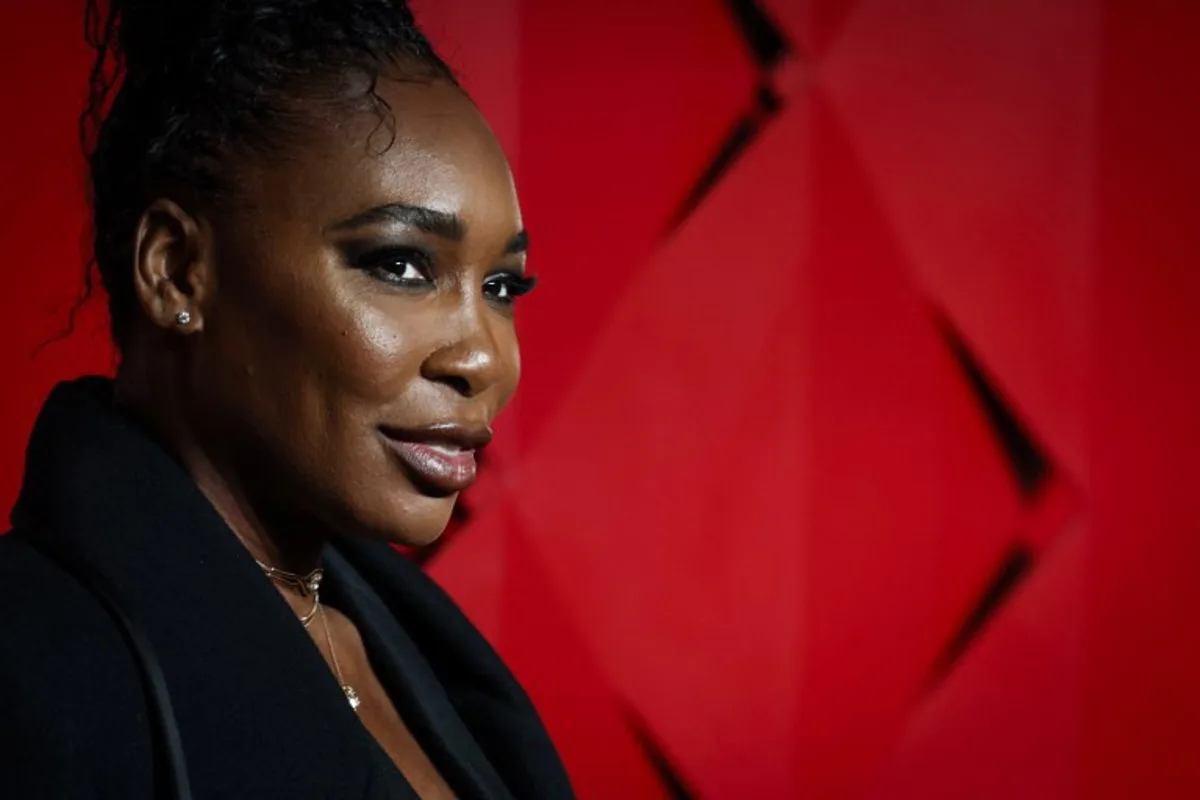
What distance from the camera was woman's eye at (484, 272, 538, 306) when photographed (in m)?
0.88

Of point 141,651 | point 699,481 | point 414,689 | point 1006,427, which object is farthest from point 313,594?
point 1006,427

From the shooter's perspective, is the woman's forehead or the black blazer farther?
the woman's forehead

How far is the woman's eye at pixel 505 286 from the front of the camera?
34.7 inches

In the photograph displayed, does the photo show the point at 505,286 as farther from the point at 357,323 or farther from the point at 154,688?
the point at 154,688

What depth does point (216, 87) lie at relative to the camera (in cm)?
82

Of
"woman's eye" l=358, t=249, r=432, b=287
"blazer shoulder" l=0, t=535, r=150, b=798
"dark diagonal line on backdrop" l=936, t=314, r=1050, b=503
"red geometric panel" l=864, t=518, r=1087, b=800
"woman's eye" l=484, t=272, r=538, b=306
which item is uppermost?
"dark diagonal line on backdrop" l=936, t=314, r=1050, b=503

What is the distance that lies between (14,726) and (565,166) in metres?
0.85

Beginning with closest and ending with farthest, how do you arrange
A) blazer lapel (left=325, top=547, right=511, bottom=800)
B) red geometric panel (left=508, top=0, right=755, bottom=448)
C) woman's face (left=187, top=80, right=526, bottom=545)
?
woman's face (left=187, top=80, right=526, bottom=545) < blazer lapel (left=325, top=547, right=511, bottom=800) < red geometric panel (left=508, top=0, right=755, bottom=448)

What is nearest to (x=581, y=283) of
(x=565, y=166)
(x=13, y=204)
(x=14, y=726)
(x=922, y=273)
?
(x=565, y=166)

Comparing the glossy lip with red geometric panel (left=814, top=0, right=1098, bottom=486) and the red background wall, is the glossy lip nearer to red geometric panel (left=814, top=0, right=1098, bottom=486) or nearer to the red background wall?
the red background wall

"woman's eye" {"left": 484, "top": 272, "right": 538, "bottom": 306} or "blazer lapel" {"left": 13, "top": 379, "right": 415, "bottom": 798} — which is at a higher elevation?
"woman's eye" {"left": 484, "top": 272, "right": 538, "bottom": 306}

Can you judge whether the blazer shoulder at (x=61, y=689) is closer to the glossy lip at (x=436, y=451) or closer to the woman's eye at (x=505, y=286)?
the glossy lip at (x=436, y=451)

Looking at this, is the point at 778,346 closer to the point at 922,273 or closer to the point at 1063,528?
the point at 922,273

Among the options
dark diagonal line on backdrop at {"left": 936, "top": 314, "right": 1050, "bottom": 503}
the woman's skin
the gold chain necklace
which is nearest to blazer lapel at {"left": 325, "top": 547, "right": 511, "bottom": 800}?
the gold chain necklace
